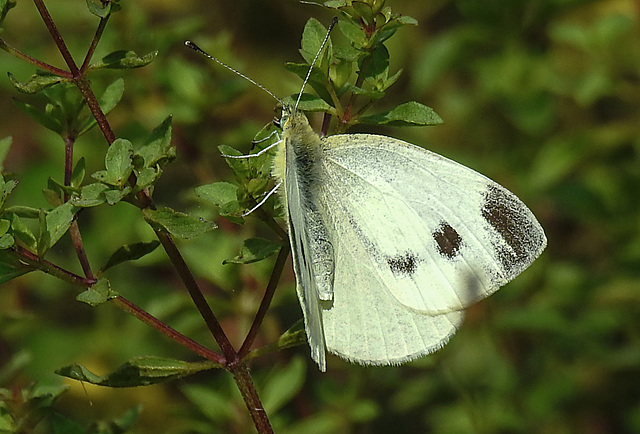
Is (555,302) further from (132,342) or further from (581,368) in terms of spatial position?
(132,342)

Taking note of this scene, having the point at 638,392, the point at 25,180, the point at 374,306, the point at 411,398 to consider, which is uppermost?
the point at 25,180

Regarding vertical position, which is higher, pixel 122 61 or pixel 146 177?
pixel 122 61

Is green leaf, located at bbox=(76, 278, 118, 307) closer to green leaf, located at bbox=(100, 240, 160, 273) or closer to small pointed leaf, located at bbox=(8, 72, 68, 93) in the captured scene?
green leaf, located at bbox=(100, 240, 160, 273)

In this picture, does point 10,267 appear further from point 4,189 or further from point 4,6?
point 4,6

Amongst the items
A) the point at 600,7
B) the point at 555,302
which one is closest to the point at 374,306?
the point at 555,302

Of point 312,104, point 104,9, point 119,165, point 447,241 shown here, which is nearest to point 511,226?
point 447,241

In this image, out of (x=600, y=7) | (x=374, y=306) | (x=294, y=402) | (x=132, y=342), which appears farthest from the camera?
(x=600, y=7)

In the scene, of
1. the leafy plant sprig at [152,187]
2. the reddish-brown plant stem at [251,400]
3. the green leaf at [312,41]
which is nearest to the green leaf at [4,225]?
the leafy plant sprig at [152,187]
